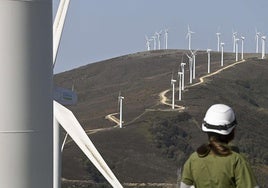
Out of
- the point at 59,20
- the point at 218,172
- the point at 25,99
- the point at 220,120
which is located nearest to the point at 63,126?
the point at 59,20

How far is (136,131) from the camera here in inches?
4823

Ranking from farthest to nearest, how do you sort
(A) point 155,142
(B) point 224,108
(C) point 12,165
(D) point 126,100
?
(D) point 126,100
(A) point 155,142
(C) point 12,165
(B) point 224,108

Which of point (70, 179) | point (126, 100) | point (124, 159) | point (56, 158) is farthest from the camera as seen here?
point (126, 100)

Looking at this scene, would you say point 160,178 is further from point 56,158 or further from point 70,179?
point 56,158

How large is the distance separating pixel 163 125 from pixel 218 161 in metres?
116

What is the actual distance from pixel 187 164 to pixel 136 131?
115 meters

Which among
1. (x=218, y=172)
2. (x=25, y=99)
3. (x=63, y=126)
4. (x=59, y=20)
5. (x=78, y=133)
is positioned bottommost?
(x=78, y=133)

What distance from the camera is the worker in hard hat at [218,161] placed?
300 inches

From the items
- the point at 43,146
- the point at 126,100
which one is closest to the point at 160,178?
the point at 126,100

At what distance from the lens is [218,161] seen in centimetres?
779

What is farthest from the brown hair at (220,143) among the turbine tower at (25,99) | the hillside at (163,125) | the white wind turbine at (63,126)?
the hillside at (163,125)

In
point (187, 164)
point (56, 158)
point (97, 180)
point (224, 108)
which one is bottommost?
point (97, 180)

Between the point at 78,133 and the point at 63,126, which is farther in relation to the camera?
the point at 78,133

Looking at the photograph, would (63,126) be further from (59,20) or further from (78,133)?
(59,20)
